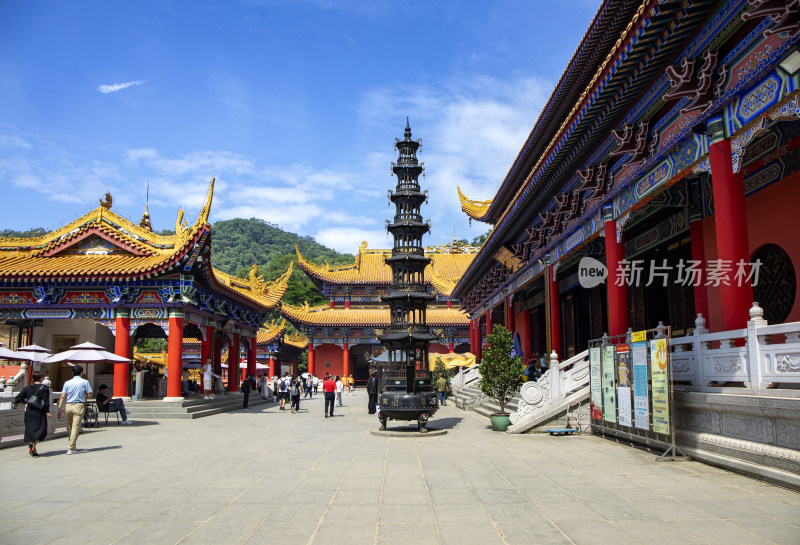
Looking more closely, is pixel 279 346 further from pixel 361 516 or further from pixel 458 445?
pixel 361 516

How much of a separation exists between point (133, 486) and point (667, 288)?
1174cm

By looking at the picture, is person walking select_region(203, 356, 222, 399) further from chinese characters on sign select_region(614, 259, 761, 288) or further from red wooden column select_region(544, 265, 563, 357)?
chinese characters on sign select_region(614, 259, 761, 288)

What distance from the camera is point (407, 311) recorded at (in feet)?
51.5

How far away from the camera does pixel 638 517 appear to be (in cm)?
542

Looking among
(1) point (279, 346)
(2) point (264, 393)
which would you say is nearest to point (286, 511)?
(2) point (264, 393)

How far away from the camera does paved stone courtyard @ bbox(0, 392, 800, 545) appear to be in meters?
5.03

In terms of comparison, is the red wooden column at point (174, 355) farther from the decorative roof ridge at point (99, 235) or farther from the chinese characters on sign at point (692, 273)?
the chinese characters on sign at point (692, 273)

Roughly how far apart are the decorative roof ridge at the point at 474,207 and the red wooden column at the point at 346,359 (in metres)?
19.3

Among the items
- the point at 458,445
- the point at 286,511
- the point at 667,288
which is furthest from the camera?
the point at 667,288

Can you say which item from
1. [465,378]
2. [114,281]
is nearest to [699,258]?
[465,378]

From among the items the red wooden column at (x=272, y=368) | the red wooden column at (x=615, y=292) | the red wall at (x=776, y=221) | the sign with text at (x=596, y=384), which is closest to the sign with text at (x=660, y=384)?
the sign with text at (x=596, y=384)

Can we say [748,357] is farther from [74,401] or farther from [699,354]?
[74,401]

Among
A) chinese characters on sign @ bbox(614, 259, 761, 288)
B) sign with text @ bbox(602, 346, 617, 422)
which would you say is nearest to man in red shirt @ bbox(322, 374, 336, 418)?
chinese characters on sign @ bbox(614, 259, 761, 288)

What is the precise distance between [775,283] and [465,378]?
17759mm
